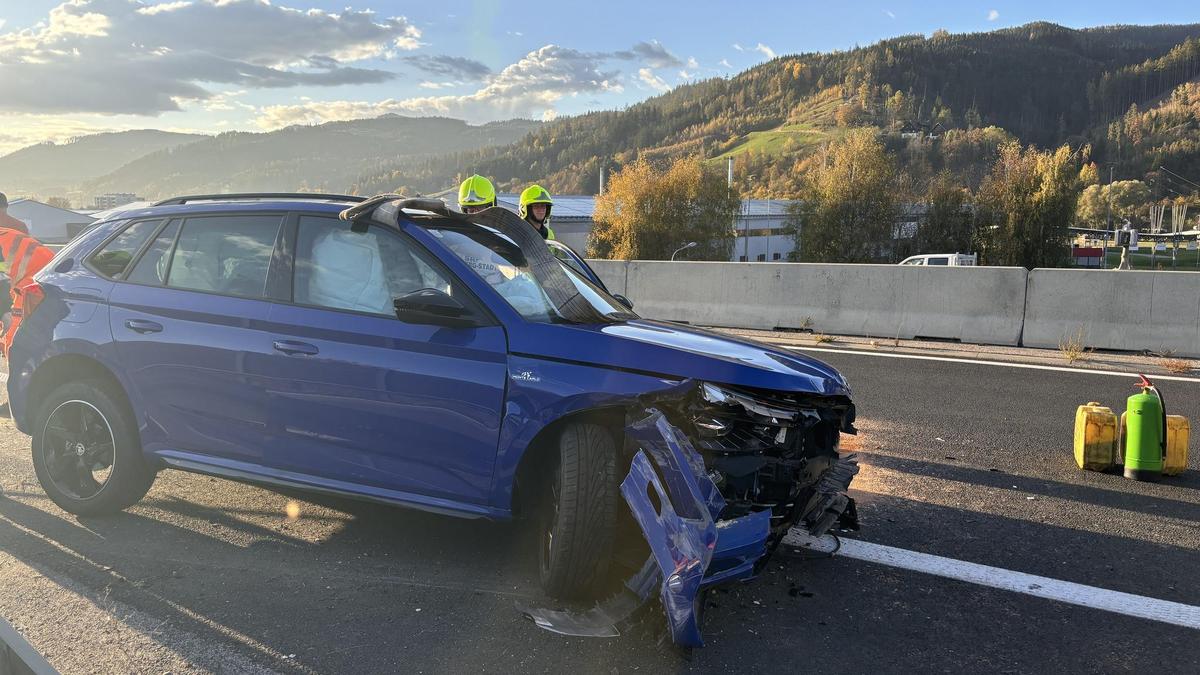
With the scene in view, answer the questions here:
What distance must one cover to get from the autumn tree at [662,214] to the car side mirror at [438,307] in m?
51.7

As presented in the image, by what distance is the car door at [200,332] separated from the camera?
4047mm

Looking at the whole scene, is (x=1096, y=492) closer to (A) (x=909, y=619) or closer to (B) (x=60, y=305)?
(A) (x=909, y=619)

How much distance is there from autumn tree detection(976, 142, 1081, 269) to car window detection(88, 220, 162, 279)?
150 feet

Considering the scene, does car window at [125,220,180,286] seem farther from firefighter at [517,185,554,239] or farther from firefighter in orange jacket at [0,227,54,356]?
firefighter at [517,185,554,239]

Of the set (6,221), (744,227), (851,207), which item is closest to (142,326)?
(6,221)

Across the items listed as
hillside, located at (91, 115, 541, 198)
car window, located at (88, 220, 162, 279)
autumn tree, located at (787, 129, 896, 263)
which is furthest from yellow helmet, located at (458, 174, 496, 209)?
hillside, located at (91, 115, 541, 198)

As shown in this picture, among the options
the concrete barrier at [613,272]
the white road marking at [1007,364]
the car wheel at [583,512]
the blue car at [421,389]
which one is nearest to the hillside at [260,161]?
the concrete barrier at [613,272]

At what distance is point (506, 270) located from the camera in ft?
13.2

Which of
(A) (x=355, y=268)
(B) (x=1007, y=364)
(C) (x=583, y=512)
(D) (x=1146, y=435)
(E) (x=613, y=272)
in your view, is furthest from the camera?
(E) (x=613, y=272)

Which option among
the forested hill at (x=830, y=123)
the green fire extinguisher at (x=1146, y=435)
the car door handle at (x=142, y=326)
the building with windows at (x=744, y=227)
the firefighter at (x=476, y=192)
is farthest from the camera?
the forested hill at (x=830, y=123)

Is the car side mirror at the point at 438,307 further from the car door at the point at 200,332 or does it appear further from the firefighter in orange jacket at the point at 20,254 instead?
the firefighter in orange jacket at the point at 20,254

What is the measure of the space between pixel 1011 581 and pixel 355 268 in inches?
137

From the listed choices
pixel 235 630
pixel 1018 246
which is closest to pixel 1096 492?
pixel 235 630

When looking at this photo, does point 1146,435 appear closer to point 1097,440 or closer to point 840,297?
point 1097,440
